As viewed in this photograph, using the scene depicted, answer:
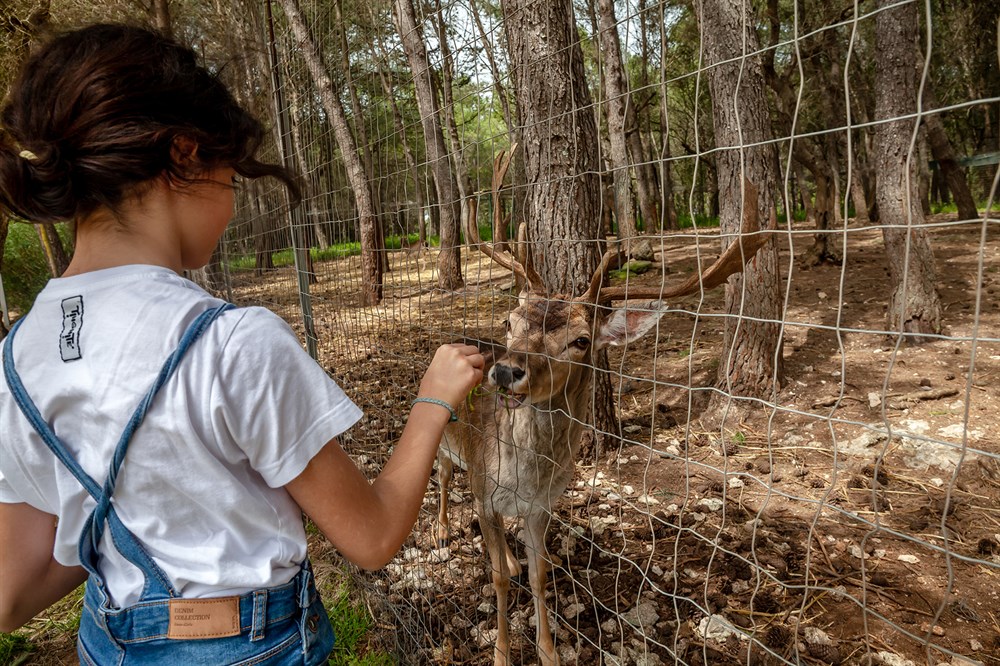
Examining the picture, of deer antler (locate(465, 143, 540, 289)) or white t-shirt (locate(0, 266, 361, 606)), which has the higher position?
deer antler (locate(465, 143, 540, 289))

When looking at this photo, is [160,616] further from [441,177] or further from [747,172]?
[747,172]

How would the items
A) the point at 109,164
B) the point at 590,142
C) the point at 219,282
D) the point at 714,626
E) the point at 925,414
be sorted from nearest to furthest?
the point at 109,164 → the point at 714,626 → the point at 590,142 → the point at 925,414 → the point at 219,282

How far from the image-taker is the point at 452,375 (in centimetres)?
147

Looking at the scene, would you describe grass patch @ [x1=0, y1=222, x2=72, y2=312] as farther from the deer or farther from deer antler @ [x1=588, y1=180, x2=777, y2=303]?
deer antler @ [x1=588, y1=180, x2=777, y2=303]

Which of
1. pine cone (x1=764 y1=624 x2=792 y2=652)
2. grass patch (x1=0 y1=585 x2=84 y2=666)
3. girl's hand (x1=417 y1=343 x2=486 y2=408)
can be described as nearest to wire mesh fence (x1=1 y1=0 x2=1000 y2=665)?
pine cone (x1=764 y1=624 x2=792 y2=652)

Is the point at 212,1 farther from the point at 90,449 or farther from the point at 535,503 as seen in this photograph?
the point at 90,449

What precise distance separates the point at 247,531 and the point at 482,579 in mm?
2592

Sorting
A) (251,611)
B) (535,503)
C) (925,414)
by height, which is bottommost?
(925,414)

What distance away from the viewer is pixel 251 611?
4.25 feet

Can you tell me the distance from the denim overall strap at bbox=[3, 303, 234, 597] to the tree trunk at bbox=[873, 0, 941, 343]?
639cm

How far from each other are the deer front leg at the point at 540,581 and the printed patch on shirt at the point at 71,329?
213 centimetres

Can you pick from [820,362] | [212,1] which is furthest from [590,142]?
[212,1]

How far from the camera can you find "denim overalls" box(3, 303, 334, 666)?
1197 millimetres

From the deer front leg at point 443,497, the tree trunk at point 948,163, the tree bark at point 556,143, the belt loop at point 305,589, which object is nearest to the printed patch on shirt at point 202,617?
the belt loop at point 305,589
